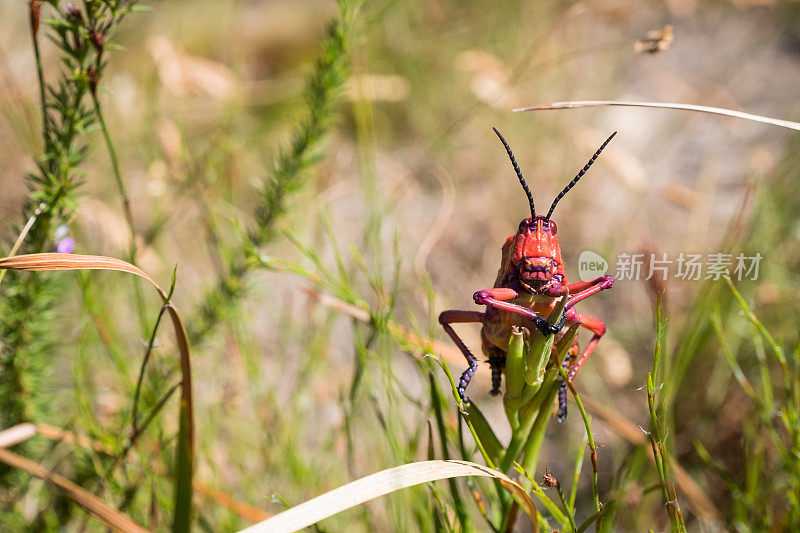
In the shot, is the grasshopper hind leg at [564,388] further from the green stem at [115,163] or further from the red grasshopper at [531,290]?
the green stem at [115,163]

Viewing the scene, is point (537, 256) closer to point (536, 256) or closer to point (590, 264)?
point (536, 256)

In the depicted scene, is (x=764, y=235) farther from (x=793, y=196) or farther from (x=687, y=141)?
(x=687, y=141)

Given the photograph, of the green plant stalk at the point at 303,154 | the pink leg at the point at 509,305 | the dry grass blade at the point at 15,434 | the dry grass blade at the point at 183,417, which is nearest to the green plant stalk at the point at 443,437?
the pink leg at the point at 509,305

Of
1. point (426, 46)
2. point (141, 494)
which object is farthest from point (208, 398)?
point (426, 46)

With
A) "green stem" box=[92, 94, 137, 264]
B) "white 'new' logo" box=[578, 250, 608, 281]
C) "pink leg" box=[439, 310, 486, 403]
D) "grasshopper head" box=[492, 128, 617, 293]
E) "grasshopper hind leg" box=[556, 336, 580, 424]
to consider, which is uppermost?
"green stem" box=[92, 94, 137, 264]

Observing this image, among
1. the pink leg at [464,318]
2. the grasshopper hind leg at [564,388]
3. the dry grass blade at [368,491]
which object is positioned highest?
the pink leg at [464,318]

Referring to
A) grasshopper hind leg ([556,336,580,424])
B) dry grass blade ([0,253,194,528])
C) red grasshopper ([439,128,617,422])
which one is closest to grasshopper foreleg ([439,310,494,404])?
red grasshopper ([439,128,617,422])

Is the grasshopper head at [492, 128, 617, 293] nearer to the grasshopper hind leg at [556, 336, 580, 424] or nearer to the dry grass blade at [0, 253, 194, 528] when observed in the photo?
the grasshopper hind leg at [556, 336, 580, 424]

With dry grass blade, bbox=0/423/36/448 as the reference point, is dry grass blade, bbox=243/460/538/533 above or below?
above
